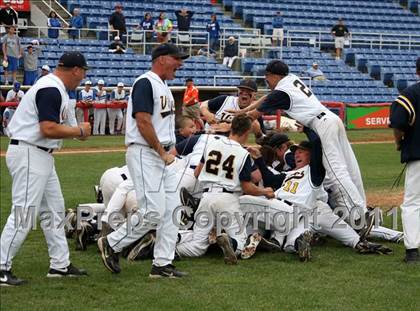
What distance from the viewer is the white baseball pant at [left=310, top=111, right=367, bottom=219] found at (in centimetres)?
898

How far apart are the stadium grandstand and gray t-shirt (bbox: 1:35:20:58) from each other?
0.99 meters

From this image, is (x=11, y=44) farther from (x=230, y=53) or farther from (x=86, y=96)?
(x=230, y=53)

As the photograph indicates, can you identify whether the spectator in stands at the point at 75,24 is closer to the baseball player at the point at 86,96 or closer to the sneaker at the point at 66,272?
the baseball player at the point at 86,96

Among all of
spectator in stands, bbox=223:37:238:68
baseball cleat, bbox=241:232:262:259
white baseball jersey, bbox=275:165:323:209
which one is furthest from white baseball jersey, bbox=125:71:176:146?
spectator in stands, bbox=223:37:238:68

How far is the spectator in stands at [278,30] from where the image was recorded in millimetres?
32178

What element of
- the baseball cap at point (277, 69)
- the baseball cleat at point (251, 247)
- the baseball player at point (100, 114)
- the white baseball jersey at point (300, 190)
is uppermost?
the baseball cap at point (277, 69)

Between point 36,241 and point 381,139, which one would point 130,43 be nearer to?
point 381,139

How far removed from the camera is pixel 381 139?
2472 centimetres

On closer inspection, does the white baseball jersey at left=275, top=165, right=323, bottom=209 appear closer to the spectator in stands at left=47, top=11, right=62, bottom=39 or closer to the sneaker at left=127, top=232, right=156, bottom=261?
the sneaker at left=127, top=232, right=156, bottom=261

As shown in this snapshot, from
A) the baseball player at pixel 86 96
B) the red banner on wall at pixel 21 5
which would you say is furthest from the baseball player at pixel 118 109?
the red banner on wall at pixel 21 5

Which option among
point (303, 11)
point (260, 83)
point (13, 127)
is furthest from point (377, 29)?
point (13, 127)

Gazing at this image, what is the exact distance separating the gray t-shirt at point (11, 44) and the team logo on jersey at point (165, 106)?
1911 centimetres

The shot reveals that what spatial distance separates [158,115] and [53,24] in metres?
22.2

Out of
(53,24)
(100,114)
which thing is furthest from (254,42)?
(100,114)
